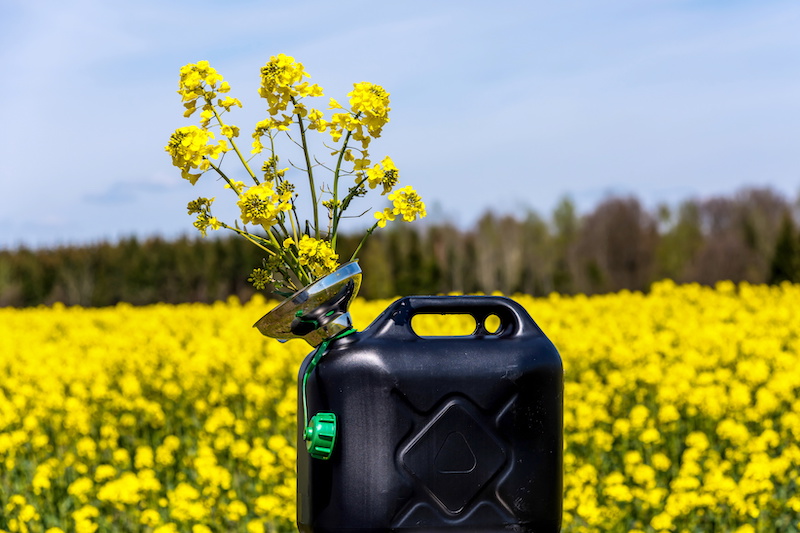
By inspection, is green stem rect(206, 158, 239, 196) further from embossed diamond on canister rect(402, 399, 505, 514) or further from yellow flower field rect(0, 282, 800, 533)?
yellow flower field rect(0, 282, 800, 533)

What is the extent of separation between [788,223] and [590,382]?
1255 centimetres

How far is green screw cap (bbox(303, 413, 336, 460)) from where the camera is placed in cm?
204

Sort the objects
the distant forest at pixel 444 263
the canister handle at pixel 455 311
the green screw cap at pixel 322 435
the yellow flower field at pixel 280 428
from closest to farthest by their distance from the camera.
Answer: the green screw cap at pixel 322 435 < the canister handle at pixel 455 311 < the yellow flower field at pixel 280 428 < the distant forest at pixel 444 263

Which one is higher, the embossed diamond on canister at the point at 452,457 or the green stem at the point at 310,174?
the green stem at the point at 310,174

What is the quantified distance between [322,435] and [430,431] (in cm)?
24

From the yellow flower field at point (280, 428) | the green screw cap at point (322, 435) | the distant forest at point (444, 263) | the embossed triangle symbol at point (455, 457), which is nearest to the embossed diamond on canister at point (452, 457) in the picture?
the embossed triangle symbol at point (455, 457)

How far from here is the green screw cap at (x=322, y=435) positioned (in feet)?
6.68

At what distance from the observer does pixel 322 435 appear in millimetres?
2035

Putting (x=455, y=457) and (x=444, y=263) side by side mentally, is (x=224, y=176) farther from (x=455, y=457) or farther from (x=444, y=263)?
(x=444, y=263)

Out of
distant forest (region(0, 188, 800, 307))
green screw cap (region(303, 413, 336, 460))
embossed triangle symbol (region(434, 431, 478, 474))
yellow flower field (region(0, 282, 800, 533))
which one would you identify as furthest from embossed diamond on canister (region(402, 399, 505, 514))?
distant forest (region(0, 188, 800, 307))

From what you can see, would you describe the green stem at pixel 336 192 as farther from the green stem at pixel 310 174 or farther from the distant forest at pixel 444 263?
the distant forest at pixel 444 263

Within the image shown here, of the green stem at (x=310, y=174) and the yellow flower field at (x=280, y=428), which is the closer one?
the green stem at (x=310, y=174)

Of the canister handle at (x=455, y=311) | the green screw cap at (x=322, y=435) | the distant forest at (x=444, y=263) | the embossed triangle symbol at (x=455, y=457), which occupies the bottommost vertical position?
the distant forest at (x=444, y=263)

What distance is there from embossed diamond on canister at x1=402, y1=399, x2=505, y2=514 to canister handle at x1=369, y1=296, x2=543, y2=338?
0.22m
